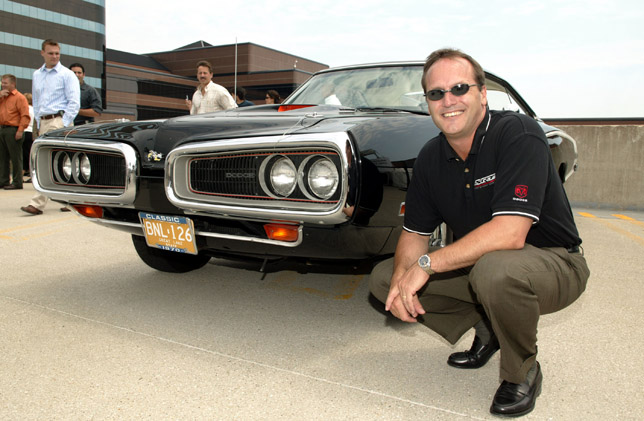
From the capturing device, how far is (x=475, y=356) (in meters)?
2.21

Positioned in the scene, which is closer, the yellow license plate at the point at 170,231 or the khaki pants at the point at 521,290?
the khaki pants at the point at 521,290

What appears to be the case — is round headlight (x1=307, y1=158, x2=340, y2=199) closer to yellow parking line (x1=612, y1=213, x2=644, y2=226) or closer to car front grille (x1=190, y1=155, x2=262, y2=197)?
car front grille (x1=190, y1=155, x2=262, y2=197)

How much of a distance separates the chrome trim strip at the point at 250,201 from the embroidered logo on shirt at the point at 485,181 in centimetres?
49

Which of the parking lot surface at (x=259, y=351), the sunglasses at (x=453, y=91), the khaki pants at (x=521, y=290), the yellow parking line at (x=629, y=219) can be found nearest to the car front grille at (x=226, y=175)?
the parking lot surface at (x=259, y=351)

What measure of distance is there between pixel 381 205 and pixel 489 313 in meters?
0.63

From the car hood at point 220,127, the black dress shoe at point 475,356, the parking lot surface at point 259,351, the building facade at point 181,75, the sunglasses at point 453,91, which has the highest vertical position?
the building facade at point 181,75

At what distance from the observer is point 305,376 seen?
6.86ft

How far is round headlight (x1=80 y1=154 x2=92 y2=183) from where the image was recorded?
2858 mm

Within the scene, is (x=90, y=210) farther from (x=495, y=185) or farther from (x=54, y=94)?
(x=54, y=94)

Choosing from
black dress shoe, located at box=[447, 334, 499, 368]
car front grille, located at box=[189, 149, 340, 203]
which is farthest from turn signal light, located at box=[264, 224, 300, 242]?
black dress shoe, located at box=[447, 334, 499, 368]

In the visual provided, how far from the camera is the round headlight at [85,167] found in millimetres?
2858

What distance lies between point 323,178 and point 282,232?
0.32 metres

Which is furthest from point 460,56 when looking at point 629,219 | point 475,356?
point 629,219

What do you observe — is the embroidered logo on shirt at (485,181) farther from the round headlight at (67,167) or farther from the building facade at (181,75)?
the building facade at (181,75)
